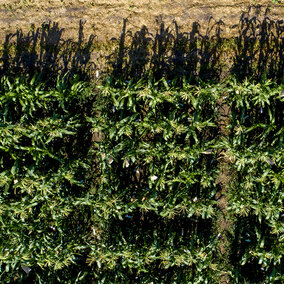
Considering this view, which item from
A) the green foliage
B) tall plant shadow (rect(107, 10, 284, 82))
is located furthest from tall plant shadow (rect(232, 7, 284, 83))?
the green foliage

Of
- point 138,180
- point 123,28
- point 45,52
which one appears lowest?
point 138,180

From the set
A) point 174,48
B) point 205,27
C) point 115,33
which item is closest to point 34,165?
point 115,33

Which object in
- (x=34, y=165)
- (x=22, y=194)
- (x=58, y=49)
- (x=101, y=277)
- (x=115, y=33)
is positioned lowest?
(x=101, y=277)

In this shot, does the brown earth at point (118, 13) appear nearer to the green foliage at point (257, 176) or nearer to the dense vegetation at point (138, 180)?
the dense vegetation at point (138, 180)

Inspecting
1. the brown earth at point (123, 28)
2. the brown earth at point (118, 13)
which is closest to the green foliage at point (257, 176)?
the brown earth at point (123, 28)

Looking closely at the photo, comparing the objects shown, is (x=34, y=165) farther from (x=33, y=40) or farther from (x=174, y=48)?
(x=174, y=48)

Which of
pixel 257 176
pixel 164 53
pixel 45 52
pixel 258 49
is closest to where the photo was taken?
pixel 257 176

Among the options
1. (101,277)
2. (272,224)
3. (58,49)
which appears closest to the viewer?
(272,224)

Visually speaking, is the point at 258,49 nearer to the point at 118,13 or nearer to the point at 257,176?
the point at 257,176

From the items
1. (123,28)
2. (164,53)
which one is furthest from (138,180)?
(123,28)
